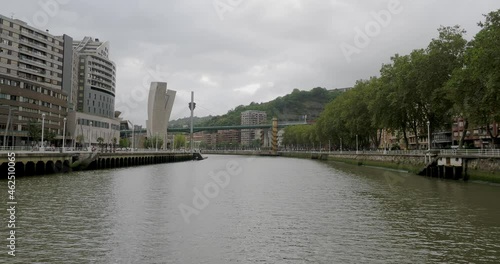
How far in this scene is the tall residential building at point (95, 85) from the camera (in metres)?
141

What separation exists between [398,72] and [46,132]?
7513 cm

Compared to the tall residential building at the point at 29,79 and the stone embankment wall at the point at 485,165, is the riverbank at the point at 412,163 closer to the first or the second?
the stone embankment wall at the point at 485,165

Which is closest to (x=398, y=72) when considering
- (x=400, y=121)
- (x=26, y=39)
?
(x=400, y=121)

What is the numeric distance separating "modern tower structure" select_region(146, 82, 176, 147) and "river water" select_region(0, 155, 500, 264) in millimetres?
95018

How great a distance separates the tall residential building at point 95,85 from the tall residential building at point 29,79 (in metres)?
31.4

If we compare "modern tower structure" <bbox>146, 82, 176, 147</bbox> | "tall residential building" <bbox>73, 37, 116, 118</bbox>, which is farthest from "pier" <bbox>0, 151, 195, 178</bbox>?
"tall residential building" <bbox>73, 37, 116, 118</bbox>

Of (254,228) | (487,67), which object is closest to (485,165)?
(487,67)

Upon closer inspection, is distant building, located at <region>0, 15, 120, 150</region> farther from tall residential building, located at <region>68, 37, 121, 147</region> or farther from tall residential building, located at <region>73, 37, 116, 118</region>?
tall residential building, located at <region>73, 37, 116, 118</region>

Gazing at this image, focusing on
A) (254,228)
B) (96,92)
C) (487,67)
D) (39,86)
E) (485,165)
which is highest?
(96,92)

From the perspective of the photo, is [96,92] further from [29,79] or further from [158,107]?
[29,79]

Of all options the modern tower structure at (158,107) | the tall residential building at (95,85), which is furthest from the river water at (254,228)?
the tall residential building at (95,85)

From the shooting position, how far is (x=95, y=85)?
144875mm

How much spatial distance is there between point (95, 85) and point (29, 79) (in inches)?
1996

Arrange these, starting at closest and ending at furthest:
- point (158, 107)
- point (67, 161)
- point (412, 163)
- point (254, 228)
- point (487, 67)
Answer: point (254, 228), point (487, 67), point (67, 161), point (412, 163), point (158, 107)
